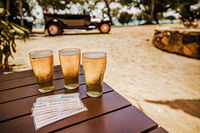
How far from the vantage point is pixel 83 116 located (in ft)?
2.24

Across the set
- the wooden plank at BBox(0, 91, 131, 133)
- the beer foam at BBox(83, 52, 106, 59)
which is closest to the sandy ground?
the wooden plank at BBox(0, 91, 131, 133)

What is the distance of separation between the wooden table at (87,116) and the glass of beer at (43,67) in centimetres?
5

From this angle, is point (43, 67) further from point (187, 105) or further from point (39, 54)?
point (187, 105)

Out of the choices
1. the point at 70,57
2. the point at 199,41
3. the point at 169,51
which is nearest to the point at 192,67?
the point at 199,41

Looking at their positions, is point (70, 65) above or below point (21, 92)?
above

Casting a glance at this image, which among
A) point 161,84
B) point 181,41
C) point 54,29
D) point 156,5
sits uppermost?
point 156,5

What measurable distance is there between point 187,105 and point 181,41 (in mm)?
3248

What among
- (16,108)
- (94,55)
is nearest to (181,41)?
(94,55)

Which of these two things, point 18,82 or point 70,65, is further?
point 18,82

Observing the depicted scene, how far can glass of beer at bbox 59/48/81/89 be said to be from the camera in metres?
0.89

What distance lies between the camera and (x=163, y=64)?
429cm

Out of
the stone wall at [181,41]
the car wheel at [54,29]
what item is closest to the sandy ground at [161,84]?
the stone wall at [181,41]

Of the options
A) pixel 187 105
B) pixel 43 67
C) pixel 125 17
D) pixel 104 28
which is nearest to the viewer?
pixel 43 67

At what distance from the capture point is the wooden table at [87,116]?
61cm
